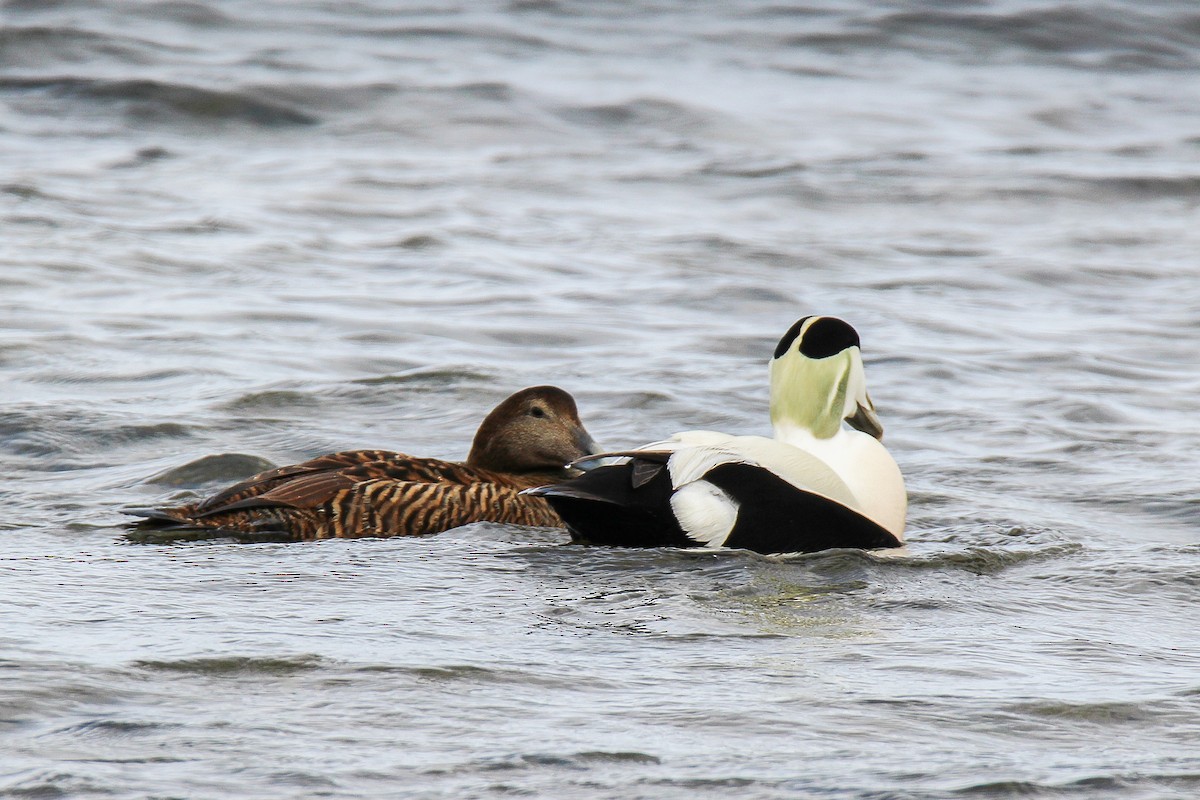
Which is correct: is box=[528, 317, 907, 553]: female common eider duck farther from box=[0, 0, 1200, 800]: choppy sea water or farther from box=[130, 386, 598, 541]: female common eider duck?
box=[130, 386, 598, 541]: female common eider duck

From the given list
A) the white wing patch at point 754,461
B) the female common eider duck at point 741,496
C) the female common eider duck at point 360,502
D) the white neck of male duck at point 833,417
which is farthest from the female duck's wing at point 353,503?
the white neck of male duck at point 833,417

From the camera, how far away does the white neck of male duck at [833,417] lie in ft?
19.3

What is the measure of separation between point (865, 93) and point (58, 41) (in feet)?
25.7

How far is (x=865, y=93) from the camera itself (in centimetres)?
1834

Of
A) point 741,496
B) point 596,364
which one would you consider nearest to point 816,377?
point 741,496

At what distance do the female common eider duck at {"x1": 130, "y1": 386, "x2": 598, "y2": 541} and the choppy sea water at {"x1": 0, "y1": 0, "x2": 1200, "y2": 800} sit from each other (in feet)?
0.41

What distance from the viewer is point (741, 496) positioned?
5.63 meters

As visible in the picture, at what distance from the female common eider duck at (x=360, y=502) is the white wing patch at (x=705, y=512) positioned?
2.61 feet

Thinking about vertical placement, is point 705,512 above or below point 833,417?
below

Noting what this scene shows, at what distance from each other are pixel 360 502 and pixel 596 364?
372cm

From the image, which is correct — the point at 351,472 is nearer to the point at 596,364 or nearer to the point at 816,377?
the point at 816,377

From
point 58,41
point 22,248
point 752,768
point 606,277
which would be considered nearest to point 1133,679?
point 752,768

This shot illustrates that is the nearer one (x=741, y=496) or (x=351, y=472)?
(x=741, y=496)

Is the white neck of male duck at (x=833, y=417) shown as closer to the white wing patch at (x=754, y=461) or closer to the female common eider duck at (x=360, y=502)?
the white wing patch at (x=754, y=461)
